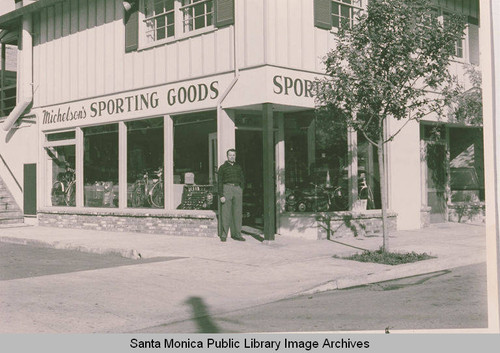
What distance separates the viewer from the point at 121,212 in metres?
14.7

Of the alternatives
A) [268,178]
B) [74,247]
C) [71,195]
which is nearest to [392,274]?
[268,178]

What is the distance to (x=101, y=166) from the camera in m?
15.6

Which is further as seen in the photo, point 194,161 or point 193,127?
point 194,161

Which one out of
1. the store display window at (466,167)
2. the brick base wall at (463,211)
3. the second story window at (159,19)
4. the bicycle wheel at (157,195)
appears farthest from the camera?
the store display window at (466,167)

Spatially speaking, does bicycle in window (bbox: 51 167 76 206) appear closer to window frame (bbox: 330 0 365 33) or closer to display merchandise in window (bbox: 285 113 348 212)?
display merchandise in window (bbox: 285 113 348 212)

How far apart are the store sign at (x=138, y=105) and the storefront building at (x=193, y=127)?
0.12ft

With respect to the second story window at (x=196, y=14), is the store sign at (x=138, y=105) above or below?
below

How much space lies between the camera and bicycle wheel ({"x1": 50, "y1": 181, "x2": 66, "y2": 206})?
55.1 feet

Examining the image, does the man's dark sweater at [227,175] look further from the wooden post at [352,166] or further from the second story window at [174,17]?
the second story window at [174,17]

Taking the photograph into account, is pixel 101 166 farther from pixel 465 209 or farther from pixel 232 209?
pixel 465 209

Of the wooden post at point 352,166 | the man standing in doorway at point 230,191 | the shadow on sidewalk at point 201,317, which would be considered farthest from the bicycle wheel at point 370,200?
the shadow on sidewalk at point 201,317

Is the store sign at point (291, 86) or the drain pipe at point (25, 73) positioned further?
the drain pipe at point (25, 73)

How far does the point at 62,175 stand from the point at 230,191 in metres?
7.28

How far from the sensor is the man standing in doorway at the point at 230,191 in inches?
460
